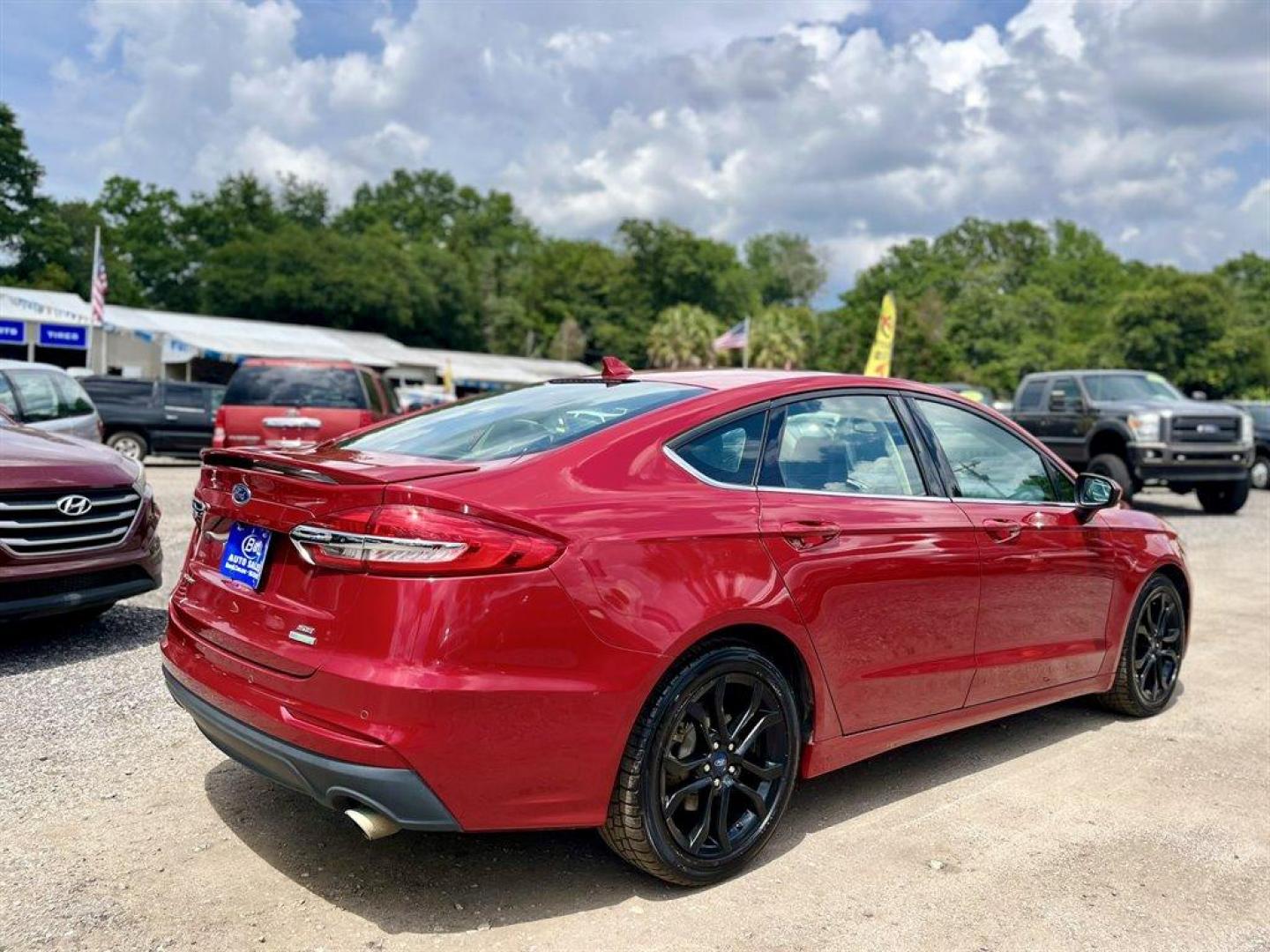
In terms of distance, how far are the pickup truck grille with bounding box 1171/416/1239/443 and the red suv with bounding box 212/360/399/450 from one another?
412 inches

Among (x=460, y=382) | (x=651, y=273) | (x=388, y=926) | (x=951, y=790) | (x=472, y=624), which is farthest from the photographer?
(x=651, y=273)

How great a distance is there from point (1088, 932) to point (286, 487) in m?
2.65

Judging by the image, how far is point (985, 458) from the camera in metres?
4.38

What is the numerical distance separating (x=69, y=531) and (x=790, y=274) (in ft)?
387

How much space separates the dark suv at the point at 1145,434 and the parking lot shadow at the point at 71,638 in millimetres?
11512

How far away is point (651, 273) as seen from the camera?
282ft

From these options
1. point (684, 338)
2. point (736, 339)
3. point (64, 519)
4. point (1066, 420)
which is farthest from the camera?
point (684, 338)

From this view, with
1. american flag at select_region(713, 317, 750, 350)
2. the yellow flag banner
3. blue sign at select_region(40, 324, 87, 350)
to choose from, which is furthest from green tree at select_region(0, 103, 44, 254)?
the yellow flag banner

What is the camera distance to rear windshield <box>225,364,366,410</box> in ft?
40.3

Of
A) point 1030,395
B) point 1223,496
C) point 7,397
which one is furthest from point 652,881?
point 1030,395

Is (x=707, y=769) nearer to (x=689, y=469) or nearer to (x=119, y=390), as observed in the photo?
(x=689, y=469)

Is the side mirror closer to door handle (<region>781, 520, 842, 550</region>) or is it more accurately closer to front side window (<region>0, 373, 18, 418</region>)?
door handle (<region>781, 520, 842, 550</region>)

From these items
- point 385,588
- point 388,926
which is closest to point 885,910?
point 388,926

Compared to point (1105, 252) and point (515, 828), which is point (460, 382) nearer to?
point (515, 828)
